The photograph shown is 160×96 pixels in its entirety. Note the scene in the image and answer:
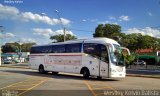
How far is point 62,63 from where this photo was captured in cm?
2902

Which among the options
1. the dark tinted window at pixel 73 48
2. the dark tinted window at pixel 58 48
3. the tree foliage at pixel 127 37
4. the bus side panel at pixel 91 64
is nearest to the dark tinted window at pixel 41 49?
the dark tinted window at pixel 58 48

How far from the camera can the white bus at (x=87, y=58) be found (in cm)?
2355

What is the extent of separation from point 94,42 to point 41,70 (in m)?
10.3

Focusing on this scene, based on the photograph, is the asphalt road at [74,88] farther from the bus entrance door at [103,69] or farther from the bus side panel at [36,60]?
the bus side panel at [36,60]

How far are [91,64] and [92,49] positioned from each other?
1.25 metres

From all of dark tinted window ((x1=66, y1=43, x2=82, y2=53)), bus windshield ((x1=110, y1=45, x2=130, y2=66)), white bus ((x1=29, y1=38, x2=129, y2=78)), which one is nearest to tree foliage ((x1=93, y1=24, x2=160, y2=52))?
white bus ((x1=29, y1=38, x2=129, y2=78))

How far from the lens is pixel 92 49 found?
24.9 m

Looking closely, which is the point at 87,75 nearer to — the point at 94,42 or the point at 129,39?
the point at 94,42

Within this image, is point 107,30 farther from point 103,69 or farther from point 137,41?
point 103,69

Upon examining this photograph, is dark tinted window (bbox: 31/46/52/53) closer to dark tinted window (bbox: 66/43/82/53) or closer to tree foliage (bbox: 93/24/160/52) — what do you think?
dark tinted window (bbox: 66/43/82/53)

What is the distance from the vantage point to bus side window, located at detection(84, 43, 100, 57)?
2441 centimetres

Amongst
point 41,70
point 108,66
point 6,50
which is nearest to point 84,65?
point 108,66

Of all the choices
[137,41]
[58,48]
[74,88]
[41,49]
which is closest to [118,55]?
[74,88]

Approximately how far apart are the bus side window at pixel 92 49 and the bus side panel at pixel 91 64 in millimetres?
350
